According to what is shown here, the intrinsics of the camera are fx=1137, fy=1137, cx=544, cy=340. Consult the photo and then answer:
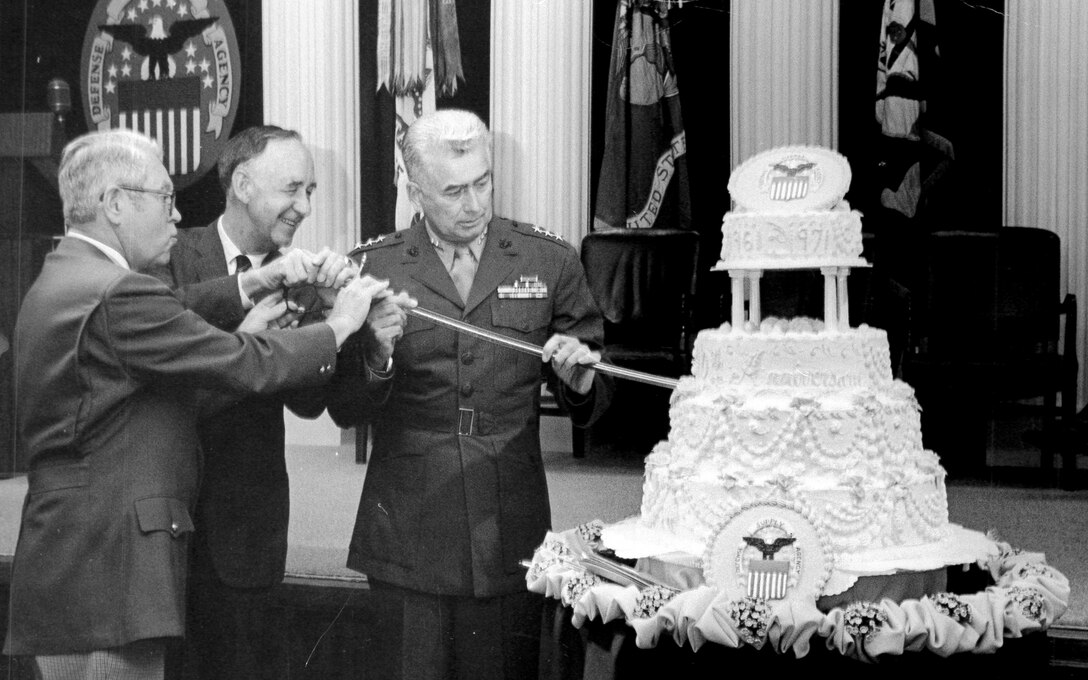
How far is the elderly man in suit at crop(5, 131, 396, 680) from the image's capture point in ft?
8.55

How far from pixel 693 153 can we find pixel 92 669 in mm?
2156

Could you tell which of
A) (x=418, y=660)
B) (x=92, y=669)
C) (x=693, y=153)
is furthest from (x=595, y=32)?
(x=92, y=669)

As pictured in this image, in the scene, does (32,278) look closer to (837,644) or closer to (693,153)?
(693,153)

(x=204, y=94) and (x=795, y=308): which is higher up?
(x=204, y=94)

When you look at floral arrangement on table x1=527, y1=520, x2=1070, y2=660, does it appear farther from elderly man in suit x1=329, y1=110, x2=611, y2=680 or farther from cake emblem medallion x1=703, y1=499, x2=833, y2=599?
elderly man in suit x1=329, y1=110, x2=611, y2=680

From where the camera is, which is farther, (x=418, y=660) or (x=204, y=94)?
(x=204, y=94)

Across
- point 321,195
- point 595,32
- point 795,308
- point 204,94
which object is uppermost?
point 595,32

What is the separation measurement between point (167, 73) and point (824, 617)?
2.41 m

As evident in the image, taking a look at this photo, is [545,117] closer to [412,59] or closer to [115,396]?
[412,59]

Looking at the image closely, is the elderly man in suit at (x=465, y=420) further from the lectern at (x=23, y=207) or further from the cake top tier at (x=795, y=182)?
the lectern at (x=23, y=207)

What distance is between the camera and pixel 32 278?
135 inches

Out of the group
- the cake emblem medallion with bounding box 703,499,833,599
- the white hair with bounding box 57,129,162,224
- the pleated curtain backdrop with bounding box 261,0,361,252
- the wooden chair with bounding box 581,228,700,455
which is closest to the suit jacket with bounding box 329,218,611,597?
the wooden chair with bounding box 581,228,700,455

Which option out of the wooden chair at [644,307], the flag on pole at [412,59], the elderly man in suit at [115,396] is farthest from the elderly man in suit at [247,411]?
the wooden chair at [644,307]

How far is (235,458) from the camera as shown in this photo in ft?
10.0
